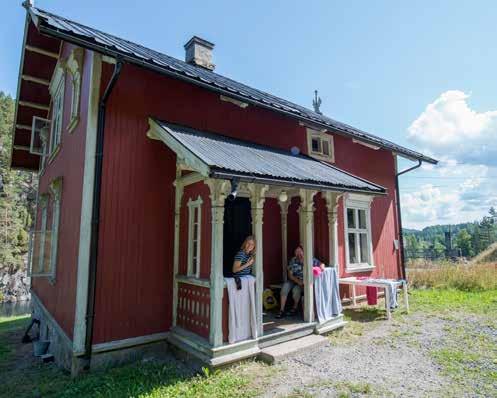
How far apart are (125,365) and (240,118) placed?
15.8ft

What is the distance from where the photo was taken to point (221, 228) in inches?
170

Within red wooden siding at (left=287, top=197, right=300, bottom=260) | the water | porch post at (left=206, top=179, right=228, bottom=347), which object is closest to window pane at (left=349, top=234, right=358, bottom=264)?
red wooden siding at (left=287, top=197, right=300, bottom=260)

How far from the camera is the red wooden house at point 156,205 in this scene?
434 centimetres

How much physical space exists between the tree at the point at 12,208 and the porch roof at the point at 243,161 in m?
31.7

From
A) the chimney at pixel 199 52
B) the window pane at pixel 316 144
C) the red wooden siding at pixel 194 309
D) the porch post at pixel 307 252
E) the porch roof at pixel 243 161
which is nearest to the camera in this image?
the porch roof at pixel 243 161

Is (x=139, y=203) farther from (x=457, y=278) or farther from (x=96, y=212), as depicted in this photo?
(x=457, y=278)

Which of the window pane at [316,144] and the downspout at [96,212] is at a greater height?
the window pane at [316,144]

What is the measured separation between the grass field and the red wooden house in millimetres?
280

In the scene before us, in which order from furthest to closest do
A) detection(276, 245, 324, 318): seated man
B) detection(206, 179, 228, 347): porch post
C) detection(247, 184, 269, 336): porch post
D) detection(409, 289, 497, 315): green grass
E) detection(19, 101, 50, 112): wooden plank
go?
detection(19, 101, 50, 112): wooden plank
detection(409, 289, 497, 315): green grass
detection(276, 245, 324, 318): seated man
detection(247, 184, 269, 336): porch post
detection(206, 179, 228, 347): porch post

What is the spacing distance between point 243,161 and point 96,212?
227 centimetres

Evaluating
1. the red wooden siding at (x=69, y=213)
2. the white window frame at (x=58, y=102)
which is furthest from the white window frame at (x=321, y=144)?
the white window frame at (x=58, y=102)

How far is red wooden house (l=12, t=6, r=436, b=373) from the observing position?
4336 mm

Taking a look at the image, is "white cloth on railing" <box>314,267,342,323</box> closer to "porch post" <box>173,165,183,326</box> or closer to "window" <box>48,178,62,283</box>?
"porch post" <box>173,165,183,326</box>

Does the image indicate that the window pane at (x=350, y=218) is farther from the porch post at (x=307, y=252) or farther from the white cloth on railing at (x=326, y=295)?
the porch post at (x=307, y=252)
